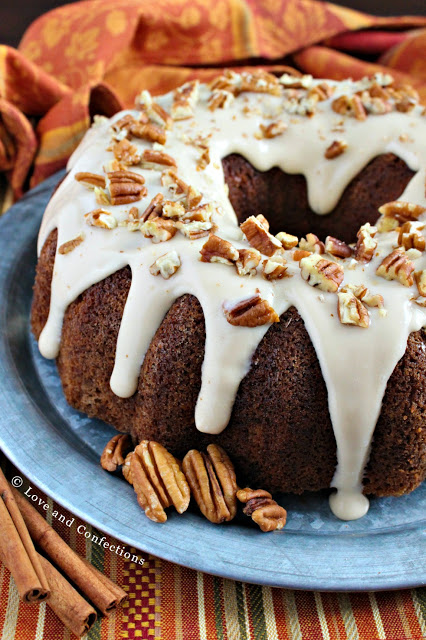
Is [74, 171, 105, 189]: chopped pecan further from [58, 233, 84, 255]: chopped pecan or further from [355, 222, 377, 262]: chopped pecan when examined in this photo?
[355, 222, 377, 262]: chopped pecan

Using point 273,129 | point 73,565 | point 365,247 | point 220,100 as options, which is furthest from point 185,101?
point 73,565

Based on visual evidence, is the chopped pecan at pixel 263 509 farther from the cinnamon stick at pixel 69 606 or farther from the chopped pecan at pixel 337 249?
the chopped pecan at pixel 337 249

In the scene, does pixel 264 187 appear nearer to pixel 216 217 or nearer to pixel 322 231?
pixel 322 231

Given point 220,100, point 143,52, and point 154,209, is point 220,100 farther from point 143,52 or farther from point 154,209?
point 143,52

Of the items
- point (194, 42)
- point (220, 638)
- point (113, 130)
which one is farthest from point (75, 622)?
point (194, 42)

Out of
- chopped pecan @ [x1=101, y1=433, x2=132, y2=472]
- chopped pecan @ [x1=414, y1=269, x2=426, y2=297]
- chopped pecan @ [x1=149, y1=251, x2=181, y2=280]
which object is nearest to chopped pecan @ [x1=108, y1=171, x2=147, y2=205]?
chopped pecan @ [x1=149, y1=251, x2=181, y2=280]

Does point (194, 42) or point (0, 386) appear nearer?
point (0, 386)

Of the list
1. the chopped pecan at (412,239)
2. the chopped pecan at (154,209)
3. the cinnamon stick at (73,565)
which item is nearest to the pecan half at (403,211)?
the chopped pecan at (412,239)
